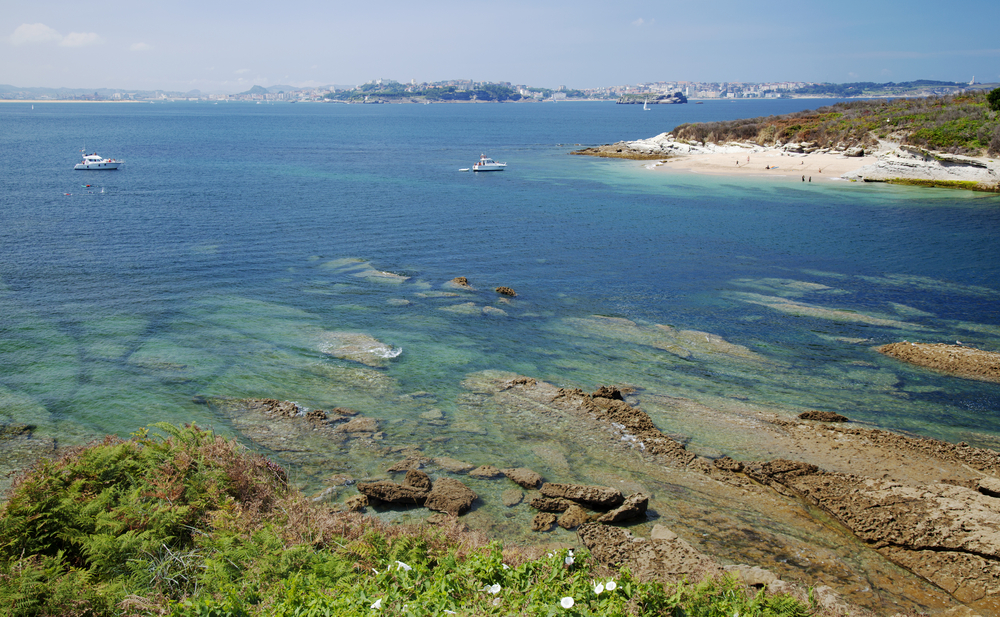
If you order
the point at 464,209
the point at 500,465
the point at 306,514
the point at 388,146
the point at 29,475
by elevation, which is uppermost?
the point at 388,146

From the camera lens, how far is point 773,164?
79.8 meters

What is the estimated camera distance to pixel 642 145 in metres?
101

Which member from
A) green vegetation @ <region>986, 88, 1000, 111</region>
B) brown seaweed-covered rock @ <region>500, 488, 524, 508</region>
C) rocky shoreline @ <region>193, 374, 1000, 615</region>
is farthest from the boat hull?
green vegetation @ <region>986, 88, 1000, 111</region>

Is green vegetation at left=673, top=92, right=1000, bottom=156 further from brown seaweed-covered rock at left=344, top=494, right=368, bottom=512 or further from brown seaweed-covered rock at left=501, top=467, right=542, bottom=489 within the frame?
brown seaweed-covered rock at left=344, top=494, right=368, bottom=512

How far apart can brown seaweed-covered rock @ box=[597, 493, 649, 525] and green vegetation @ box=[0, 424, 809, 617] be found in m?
2.53

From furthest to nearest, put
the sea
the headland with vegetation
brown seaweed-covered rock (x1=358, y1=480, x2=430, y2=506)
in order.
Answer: the headland with vegetation, the sea, brown seaweed-covered rock (x1=358, y1=480, x2=430, y2=506)

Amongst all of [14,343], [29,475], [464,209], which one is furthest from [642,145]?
[29,475]

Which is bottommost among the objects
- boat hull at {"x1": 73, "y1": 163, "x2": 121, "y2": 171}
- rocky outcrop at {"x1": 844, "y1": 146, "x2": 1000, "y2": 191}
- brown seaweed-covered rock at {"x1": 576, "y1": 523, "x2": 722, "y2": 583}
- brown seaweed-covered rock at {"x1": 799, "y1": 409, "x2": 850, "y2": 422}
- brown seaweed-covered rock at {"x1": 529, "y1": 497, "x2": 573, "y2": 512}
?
brown seaweed-covered rock at {"x1": 529, "y1": 497, "x2": 573, "y2": 512}

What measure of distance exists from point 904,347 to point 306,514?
22.9 m

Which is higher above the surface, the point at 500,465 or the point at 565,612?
the point at 565,612

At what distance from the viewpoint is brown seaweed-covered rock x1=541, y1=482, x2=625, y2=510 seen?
13.2m

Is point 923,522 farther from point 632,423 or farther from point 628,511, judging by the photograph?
point 632,423

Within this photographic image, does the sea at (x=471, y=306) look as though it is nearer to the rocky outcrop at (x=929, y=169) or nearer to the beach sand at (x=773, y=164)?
the rocky outcrop at (x=929, y=169)

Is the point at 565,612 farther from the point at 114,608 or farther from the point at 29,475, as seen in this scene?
the point at 29,475
